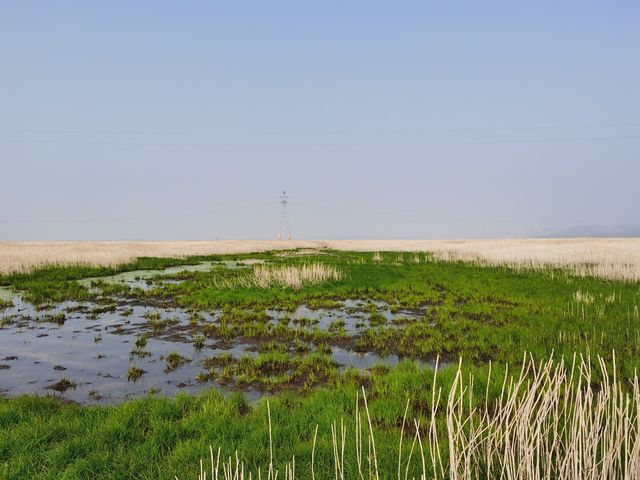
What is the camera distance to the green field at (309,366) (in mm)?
5176

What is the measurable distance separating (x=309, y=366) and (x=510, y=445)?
16.3ft

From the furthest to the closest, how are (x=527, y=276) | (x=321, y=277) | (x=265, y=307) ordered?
(x=527, y=276) < (x=321, y=277) < (x=265, y=307)

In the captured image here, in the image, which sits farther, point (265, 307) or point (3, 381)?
point (265, 307)

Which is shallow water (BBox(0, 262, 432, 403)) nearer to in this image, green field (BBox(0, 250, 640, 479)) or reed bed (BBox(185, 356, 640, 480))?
green field (BBox(0, 250, 640, 479))

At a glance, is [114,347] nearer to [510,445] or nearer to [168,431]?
[168,431]

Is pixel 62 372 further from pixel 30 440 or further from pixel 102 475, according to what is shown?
pixel 102 475

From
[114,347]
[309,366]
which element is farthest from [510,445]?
[114,347]

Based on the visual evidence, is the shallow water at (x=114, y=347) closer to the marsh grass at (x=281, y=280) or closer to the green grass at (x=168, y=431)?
the green grass at (x=168, y=431)

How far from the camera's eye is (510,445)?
4574 mm

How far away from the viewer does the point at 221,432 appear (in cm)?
568

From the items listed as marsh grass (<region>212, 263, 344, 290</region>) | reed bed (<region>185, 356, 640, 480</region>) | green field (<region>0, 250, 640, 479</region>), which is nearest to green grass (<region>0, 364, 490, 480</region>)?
green field (<region>0, 250, 640, 479</region>)

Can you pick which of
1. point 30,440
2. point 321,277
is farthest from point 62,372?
point 321,277

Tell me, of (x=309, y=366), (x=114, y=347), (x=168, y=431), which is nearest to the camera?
(x=168, y=431)

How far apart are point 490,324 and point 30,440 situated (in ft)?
39.3
